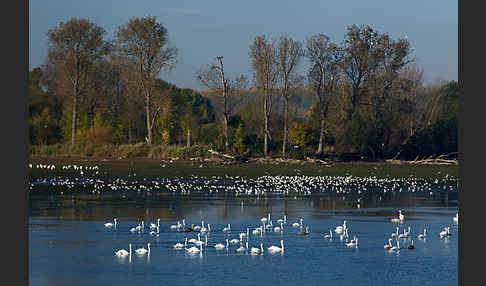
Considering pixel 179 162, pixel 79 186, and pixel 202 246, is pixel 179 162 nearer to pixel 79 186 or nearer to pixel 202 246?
pixel 79 186

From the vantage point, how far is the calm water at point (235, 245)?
15.8 meters

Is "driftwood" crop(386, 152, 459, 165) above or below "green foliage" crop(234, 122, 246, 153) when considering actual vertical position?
below

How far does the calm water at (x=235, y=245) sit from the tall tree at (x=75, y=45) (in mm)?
42578

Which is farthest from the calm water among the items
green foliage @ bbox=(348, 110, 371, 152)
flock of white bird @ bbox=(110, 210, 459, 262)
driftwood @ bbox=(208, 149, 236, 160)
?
green foliage @ bbox=(348, 110, 371, 152)

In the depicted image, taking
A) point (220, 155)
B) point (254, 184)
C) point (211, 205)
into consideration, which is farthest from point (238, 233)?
point (220, 155)

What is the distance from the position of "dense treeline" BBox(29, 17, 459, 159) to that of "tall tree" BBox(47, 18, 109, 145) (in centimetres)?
9

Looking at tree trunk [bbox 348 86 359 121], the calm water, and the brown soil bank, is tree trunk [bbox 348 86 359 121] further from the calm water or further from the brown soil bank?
the calm water

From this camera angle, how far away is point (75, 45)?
2837 inches

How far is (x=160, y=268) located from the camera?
653 inches

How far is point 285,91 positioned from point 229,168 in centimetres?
1623

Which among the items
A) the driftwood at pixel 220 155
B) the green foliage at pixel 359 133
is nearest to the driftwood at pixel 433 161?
the green foliage at pixel 359 133

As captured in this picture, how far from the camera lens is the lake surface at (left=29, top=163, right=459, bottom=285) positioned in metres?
16.0

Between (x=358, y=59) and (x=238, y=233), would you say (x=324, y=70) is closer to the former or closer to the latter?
(x=358, y=59)

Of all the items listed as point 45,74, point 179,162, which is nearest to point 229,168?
point 179,162
